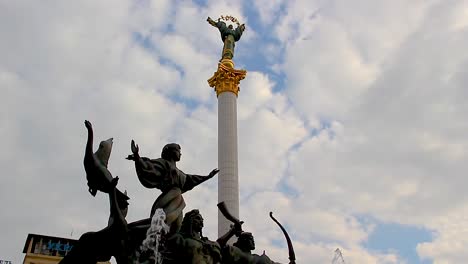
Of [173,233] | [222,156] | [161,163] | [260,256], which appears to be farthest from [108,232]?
[222,156]

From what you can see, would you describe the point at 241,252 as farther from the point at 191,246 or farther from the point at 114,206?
the point at 114,206

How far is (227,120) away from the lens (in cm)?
3797

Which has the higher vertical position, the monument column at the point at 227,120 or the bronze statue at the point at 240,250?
the monument column at the point at 227,120

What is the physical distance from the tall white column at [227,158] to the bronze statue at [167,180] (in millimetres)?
22094

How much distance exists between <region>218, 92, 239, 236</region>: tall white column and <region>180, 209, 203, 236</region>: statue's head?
75.1 ft

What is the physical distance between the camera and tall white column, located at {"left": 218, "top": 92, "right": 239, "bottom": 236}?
3334cm

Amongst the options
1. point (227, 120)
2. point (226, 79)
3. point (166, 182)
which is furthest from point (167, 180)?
point (226, 79)

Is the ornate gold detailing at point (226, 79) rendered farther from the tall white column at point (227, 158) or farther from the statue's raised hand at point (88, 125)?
the statue's raised hand at point (88, 125)

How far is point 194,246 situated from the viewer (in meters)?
9.28

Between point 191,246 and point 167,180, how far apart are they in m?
1.60

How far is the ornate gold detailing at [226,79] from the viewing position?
39500 mm

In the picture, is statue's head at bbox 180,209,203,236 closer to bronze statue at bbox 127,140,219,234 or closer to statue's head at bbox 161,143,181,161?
bronze statue at bbox 127,140,219,234

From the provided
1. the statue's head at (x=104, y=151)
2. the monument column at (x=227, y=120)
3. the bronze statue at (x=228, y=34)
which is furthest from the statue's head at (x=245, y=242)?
the bronze statue at (x=228, y=34)

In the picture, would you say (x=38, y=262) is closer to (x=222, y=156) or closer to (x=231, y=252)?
(x=222, y=156)
